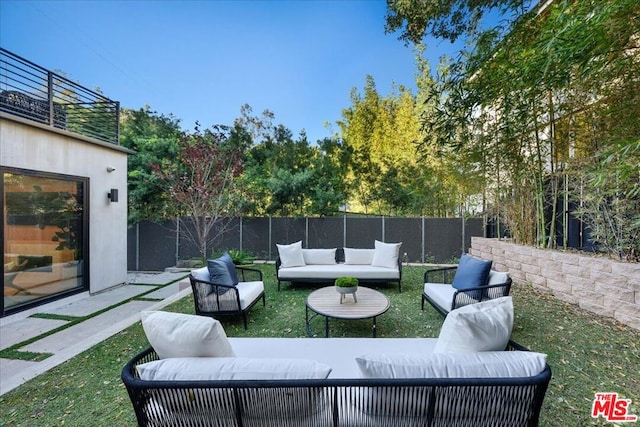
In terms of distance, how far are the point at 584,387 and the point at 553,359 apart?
1.43ft

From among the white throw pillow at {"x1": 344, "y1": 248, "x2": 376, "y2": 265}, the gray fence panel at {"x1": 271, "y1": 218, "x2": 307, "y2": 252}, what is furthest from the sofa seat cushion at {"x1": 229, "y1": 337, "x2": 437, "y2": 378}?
the gray fence panel at {"x1": 271, "y1": 218, "x2": 307, "y2": 252}

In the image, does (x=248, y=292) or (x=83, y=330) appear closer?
(x=83, y=330)

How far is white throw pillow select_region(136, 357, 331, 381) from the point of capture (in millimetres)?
1449

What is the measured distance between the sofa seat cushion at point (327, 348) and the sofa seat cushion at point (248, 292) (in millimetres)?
1229

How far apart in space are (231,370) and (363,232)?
7.01 meters

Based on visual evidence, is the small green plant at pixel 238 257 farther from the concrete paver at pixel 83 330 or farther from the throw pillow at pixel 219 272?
the throw pillow at pixel 219 272

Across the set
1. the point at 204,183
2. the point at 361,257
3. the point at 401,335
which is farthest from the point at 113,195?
the point at 401,335

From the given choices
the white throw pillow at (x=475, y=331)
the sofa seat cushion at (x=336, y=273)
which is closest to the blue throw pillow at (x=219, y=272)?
the sofa seat cushion at (x=336, y=273)

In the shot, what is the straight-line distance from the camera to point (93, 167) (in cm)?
538

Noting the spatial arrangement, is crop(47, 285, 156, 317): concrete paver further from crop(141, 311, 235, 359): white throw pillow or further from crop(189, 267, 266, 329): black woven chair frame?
crop(141, 311, 235, 359): white throw pillow

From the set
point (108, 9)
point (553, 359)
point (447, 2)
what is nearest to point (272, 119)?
point (108, 9)

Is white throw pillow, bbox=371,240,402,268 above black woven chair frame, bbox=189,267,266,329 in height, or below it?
above

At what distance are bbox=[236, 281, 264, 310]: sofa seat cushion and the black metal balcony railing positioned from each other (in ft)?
13.4

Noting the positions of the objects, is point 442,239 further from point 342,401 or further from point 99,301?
point 99,301
